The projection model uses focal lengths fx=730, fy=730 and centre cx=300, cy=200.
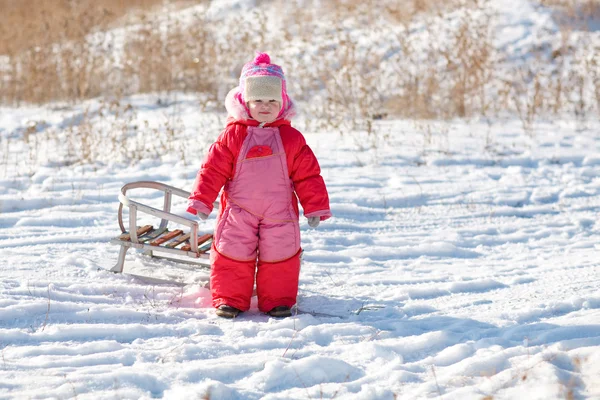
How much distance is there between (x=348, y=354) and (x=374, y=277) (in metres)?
1.48

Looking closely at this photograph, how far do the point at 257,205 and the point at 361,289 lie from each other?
1055mm

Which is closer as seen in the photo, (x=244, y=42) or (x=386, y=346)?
(x=386, y=346)

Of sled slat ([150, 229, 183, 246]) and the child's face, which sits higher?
the child's face

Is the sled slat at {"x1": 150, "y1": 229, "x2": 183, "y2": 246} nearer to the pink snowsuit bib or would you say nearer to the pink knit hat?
the pink snowsuit bib

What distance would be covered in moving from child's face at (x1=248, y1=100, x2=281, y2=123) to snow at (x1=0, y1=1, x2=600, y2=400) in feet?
3.79

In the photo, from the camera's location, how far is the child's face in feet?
13.7

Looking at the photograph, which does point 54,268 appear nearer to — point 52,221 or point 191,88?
point 52,221

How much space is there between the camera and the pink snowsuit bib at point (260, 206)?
13.7ft

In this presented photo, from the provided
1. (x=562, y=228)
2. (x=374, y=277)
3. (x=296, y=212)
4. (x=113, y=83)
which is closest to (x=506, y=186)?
(x=562, y=228)

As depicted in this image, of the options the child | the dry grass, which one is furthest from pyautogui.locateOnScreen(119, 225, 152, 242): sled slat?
the dry grass

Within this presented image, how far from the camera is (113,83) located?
11.0 m

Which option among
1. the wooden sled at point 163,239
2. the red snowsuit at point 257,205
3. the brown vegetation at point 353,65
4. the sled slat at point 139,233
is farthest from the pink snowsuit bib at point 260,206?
the brown vegetation at point 353,65

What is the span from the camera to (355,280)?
4973 mm

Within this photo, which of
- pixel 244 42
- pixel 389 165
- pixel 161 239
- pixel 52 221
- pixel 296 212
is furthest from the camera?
pixel 244 42
